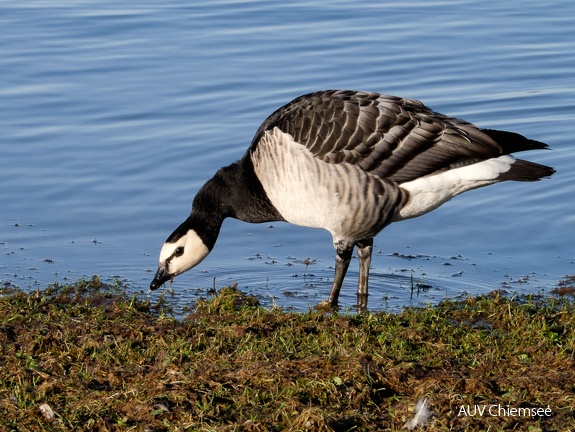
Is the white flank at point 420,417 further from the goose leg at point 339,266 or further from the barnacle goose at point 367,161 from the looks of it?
the goose leg at point 339,266

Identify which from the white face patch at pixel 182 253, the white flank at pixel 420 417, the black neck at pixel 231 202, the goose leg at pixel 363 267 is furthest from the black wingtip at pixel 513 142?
the white flank at pixel 420 417

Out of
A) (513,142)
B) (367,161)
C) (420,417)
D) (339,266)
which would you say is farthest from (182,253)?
(420,417)

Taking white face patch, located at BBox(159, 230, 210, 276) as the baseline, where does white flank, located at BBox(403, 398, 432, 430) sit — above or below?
below

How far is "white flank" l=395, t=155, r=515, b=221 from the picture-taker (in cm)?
807

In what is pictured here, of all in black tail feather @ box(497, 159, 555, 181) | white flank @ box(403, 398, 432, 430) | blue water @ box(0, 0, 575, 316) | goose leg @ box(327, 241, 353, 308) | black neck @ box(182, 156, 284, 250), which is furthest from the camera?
blue water @ box(0, 0, 575, 316)

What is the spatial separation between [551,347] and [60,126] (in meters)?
8.38

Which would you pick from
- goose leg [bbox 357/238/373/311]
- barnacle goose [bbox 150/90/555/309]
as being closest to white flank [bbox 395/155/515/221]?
barnacle goose [bbox 150/90/555/309]

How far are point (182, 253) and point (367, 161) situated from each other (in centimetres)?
188

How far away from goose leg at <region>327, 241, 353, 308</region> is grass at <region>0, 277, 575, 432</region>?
3.32ft

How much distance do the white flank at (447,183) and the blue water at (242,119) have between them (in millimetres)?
898

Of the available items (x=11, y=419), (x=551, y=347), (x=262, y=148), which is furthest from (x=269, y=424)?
(x=262, y=148)

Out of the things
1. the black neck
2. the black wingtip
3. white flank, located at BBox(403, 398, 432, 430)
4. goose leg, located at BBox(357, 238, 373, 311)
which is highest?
the black wingtip

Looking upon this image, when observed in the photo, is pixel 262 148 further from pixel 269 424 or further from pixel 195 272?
pixel 269 424

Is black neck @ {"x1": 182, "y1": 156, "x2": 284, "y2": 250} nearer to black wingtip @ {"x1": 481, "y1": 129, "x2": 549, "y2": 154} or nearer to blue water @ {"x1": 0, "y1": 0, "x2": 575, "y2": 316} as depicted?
blue water @ {"x1": 0, "y1": 0, "x2": 575, "y2": 316}
